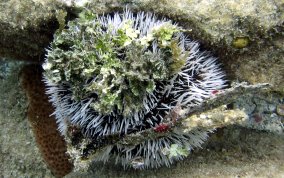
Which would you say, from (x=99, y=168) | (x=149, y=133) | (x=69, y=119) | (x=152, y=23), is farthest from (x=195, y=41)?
(x=99, y=168)

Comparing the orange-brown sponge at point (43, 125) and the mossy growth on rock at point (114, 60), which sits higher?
the mossy growth on rock at point (114, 60)

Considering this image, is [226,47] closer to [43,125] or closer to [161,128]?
[161,128]

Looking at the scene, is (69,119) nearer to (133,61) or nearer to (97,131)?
(97,131)

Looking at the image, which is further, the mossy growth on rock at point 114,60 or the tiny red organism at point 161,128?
the tiny red organism at point 161,128

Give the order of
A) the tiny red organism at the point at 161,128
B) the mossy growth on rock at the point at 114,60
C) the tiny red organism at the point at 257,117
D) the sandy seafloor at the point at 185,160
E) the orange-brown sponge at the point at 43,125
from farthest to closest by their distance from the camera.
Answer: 1. the orange-brown sponge at the point at 43,125
2. the tiny red organism at the point at 257,117
3. the sandy seafloor at the point at 185,160
4. the tiny red organism at the point at 161,128
5. the mossy growth on rock at the point at 114,60

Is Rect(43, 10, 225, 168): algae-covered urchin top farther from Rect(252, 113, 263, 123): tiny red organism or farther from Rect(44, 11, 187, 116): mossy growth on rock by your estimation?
Rect(252, 113, 263, 123): tiny red organism

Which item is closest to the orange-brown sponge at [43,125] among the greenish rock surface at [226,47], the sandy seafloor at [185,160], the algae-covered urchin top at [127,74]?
the sandy seafloor at [185,160]

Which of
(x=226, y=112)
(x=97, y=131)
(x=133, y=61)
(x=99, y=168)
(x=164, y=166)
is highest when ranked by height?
(x=133, y=61)

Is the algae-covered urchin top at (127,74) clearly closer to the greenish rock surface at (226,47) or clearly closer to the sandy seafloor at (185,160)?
the greenish rock surface at (226,47)
